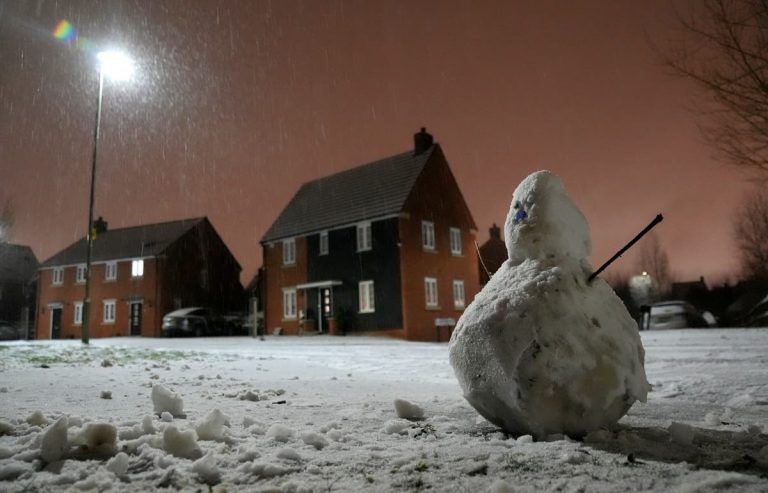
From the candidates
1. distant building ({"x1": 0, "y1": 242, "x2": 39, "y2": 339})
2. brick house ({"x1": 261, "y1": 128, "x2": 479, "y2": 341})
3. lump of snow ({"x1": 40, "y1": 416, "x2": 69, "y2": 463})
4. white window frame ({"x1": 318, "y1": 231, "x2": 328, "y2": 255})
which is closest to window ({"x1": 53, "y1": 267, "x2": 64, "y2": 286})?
distant building ({"x1": 0, "y1": 242, "x2": 39, "y2": 339})

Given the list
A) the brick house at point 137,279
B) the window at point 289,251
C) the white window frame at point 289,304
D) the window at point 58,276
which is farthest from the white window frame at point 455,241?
the window at point 58,276

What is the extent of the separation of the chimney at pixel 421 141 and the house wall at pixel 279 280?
871 centimetres

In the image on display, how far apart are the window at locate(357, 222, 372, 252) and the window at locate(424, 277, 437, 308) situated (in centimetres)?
368

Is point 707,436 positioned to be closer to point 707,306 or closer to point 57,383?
point 57,383

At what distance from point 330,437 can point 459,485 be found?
1.22 m

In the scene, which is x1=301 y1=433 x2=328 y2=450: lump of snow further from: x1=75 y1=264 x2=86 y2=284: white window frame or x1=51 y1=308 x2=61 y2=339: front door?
x1=51 y1=308 x2=61 y2=339: front door

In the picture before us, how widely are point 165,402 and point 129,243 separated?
43.4 m

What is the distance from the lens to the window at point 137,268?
4031 cm

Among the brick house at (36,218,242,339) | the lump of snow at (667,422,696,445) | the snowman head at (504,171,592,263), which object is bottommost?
the lump of snow at (667,422,696,445)

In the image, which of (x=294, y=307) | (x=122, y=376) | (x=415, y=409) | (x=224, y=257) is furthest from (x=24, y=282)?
(x=415, y=409)

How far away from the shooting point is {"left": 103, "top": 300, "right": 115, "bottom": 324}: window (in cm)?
4041

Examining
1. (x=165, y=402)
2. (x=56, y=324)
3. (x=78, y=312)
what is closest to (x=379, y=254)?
(x=165, y=402)

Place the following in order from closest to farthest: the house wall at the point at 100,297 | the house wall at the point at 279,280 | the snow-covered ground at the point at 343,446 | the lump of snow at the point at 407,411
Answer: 1. the snow-covered ground at the point at 343,446
2. the lump of snow at the point at 407,411
3. the house wall at the point at 279,280
4. the house wall at the point at 100,297

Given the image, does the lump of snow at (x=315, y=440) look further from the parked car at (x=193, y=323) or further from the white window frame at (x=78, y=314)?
the white window frame at (x=78, y=314)
